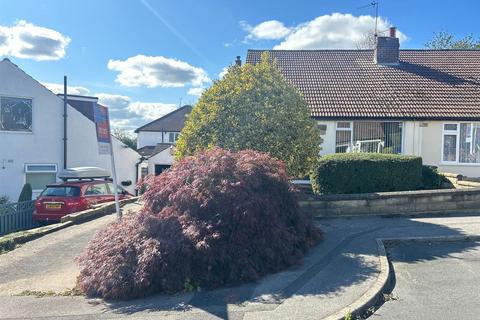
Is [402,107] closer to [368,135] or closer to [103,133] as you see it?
[368,135]

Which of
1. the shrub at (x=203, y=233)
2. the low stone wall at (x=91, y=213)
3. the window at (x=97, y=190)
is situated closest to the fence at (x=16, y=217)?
the window at (x=97, y=190)

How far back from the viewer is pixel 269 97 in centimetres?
945

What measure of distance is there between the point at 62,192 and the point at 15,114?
8757 millimetres

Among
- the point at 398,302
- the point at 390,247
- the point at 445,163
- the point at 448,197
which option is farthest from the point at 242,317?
the point at 445,163

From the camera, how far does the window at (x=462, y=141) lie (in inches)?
627

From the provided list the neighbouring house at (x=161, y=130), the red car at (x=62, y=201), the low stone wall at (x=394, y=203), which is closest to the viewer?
the low stone wall at (x=394, y=203)

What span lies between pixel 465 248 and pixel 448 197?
2955mm

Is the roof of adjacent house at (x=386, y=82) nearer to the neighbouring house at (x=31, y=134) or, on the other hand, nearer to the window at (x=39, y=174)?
the neighbouring house at (x=31, y=134)

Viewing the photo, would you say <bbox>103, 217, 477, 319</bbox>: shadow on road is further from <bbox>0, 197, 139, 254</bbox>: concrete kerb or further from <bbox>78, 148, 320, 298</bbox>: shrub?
<bbox>0, 197, 139, 254</bbox>: concrete kerb

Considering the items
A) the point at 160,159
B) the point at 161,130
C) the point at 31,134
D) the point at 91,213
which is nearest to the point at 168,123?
the point at 161,130

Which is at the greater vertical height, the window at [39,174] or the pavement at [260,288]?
the window at [39,174]

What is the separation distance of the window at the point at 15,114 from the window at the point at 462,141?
18.8m

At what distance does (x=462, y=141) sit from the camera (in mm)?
15969

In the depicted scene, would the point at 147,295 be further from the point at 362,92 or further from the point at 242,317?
the point at 362,92
